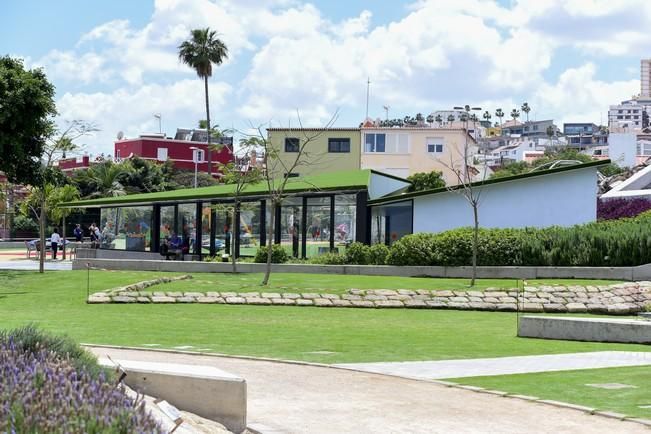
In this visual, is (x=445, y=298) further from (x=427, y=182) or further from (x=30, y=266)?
(x=30, y=266)

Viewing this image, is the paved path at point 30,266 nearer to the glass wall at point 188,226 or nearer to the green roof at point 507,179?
the glass wall at point 188,226

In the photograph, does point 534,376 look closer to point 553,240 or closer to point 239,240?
point 553,240

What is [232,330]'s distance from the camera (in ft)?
58.3

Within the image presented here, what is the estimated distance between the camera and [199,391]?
8047 mm

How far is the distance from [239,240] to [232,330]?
78.6ft

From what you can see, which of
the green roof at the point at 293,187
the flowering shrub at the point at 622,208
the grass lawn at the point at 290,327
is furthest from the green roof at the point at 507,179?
the flowering shrub at the point at 622,208

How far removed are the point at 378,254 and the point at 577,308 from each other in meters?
10.7

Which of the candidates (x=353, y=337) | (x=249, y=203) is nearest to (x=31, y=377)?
(x=353, y=337)

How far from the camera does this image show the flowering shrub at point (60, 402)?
5.27 metres

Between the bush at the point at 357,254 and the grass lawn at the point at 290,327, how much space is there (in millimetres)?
4972

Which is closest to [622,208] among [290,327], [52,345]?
[290,327]

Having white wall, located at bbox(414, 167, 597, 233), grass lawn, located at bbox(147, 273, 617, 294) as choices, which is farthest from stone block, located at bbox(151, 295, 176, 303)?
white wall, located at bbox(414, 167, 597, 233)

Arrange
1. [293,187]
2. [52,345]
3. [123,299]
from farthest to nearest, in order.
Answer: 1. [293,187]
2. [123,299]
3. [52,345]

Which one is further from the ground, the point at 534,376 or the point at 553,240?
the point at 553,240
